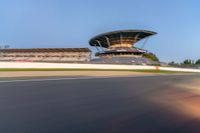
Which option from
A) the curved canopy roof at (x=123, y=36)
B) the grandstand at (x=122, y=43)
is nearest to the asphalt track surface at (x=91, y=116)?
the grandstand at (x=122, y=43)

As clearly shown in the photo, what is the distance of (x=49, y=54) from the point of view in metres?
109

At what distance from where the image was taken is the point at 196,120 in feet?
19.6

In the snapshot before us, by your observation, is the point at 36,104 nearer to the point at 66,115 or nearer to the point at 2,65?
the point at 66,115

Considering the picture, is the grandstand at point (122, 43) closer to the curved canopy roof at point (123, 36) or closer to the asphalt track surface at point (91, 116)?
the curved canopy roof at point (123, 36)

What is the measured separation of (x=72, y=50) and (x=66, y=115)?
3941 inches

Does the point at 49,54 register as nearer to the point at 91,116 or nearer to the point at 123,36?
the point at 123,36

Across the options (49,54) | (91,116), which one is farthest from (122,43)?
(91,116)

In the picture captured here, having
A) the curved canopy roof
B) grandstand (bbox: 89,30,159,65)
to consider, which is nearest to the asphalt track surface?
grandstand (bbox: 89,30,159,65)

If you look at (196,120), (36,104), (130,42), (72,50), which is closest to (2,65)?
(36,104)

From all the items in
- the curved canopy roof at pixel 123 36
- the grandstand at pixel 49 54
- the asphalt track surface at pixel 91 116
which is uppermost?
the curved canopy roof at pixel 123 36

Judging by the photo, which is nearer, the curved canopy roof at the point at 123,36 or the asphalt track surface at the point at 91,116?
the asphalt track surface at the point at 91,116

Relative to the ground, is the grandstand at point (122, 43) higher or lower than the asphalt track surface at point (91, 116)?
higher

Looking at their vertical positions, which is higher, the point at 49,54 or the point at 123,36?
the point at 123,36

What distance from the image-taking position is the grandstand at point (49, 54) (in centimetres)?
10450
